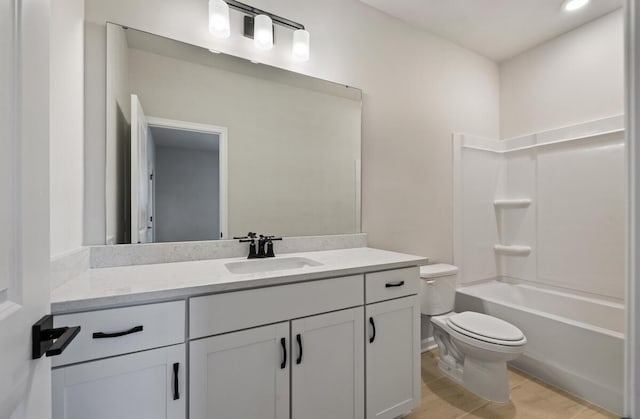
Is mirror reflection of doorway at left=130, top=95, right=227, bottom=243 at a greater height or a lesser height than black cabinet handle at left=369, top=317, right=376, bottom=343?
greater

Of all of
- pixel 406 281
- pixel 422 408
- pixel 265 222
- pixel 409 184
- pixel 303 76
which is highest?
pixel 303 76

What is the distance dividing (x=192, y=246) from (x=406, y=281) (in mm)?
1169

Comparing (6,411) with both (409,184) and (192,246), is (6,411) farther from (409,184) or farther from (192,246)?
Answer: (409,184)

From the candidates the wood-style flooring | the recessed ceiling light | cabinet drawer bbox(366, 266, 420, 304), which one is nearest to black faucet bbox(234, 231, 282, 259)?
cabinet drawer bbox(366, 266, 420, 304)

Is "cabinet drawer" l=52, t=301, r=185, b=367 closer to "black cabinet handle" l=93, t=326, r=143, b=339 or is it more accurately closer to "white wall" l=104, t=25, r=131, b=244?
"black cabinet handle" l=93, t=326, r=143, b=339

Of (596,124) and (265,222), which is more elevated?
(596,124)

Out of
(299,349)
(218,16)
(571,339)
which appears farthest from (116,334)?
(571,339)

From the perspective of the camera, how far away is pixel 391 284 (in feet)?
4.87

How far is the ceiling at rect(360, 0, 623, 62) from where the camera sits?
2111mm

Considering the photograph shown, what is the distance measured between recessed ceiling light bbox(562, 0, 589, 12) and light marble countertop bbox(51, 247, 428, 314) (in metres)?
2.24

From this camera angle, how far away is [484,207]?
110 inches

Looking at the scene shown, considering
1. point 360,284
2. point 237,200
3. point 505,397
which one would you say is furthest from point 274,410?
point 505,397

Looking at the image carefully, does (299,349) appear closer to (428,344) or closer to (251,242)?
(251,242)

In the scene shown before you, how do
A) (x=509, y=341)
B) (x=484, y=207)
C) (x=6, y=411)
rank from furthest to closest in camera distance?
(x=484, y=207) < (x=509, y=341) < (x=6, y=411)
